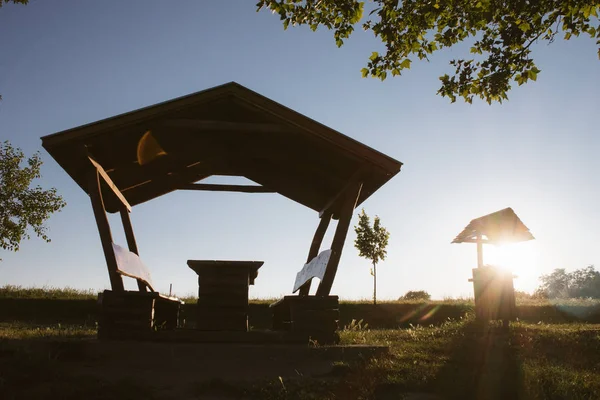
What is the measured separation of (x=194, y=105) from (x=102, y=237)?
8.43ft

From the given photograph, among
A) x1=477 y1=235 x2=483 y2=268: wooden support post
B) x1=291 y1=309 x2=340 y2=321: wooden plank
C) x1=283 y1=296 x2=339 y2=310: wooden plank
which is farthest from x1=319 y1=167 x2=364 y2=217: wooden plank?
x1=477 y1=235 x2=483 y2=268: wooden support post

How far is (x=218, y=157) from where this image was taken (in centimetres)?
998

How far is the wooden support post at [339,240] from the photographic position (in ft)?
24.7

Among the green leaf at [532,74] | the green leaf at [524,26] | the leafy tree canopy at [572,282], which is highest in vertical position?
the green leaf at [524,26]

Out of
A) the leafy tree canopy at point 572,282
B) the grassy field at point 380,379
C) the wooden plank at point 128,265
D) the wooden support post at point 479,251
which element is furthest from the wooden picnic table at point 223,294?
the leafy tree canopy at point 572,282

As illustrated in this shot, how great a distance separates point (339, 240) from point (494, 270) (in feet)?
28.9

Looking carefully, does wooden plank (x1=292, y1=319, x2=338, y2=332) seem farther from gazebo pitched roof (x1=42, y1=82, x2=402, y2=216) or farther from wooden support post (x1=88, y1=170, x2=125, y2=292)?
wooden support post (x1=88, y1=170, x2=125, y2=292)

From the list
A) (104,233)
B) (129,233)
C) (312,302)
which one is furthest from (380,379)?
(129,233)

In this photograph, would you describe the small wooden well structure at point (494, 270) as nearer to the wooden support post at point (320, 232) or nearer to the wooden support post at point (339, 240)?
the wooden support post at point (320, 232)

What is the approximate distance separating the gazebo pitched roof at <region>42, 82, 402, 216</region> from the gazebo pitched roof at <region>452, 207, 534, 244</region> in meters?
9.37

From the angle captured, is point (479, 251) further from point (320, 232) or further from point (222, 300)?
point (222, 300)

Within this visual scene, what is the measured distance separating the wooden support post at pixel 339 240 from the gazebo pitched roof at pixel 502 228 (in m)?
11.6

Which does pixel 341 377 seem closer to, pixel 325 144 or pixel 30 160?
pixel 325 144

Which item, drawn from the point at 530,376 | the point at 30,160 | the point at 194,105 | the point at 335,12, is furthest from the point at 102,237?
the point at 30,160
